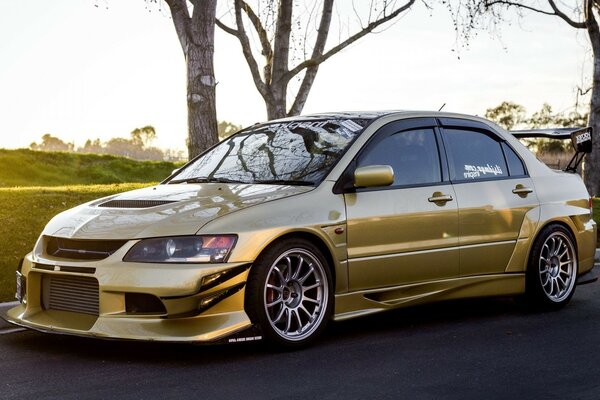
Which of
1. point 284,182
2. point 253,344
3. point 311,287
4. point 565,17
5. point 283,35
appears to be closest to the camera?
point 311,287

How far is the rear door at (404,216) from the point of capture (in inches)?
280

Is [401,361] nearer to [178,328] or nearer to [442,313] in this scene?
[178,328]

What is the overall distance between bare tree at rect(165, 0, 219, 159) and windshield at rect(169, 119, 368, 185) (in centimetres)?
495

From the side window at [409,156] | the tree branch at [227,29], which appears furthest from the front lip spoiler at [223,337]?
the tree branch at [227,29]

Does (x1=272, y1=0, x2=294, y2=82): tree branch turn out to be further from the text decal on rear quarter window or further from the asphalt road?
the asphalt road

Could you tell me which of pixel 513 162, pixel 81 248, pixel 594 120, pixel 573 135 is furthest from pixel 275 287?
pixel 594 120

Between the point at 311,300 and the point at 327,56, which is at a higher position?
the point at 327,56

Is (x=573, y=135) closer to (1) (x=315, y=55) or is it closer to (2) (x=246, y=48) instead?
(1) (x=315, y=55)

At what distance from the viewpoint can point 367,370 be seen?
6152mm

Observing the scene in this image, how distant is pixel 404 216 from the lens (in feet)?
24.2

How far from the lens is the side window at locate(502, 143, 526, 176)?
8.61 m

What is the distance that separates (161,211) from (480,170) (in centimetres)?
294

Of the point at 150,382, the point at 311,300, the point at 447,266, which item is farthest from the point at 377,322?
the point at 150,382

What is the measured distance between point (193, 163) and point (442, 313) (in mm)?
2443
